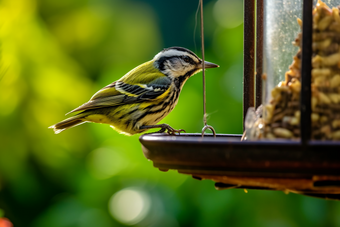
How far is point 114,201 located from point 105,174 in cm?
33

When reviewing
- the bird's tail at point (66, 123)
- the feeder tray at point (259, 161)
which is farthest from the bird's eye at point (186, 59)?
the feeder tray at point (259, 161)

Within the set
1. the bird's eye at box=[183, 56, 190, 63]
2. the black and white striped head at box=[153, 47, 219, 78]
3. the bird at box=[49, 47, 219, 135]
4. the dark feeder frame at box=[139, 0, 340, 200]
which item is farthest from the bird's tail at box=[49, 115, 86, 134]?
the dark feeder frame at box=[139, 0, 340, 200]

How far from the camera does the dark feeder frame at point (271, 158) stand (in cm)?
176

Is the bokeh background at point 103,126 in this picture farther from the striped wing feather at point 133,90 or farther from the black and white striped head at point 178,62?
the striped wing feather at point 133,90

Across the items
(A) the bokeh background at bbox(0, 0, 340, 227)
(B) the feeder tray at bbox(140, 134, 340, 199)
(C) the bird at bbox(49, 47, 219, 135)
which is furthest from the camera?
(A) the bokeh background at bbox(0, 0, 340, 227)

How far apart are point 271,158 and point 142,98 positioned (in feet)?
8.64

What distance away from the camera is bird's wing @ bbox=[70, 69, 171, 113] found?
430cm

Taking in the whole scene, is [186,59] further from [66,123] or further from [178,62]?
[66,123]

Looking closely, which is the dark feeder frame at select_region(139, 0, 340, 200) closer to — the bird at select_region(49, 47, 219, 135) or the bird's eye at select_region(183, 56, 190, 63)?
the bird at select_region(49, 47, 219, 135)

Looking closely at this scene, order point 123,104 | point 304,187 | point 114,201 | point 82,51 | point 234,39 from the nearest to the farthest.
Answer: point 304,187, point 123,104, point 114,201, point 234,39, point 82,51

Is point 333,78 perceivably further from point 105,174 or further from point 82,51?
point 82,51

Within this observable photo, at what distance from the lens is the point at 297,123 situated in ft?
6.88

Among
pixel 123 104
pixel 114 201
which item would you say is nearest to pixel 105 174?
pixel 114 201

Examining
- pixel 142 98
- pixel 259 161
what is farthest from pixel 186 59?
pixel 259 161
